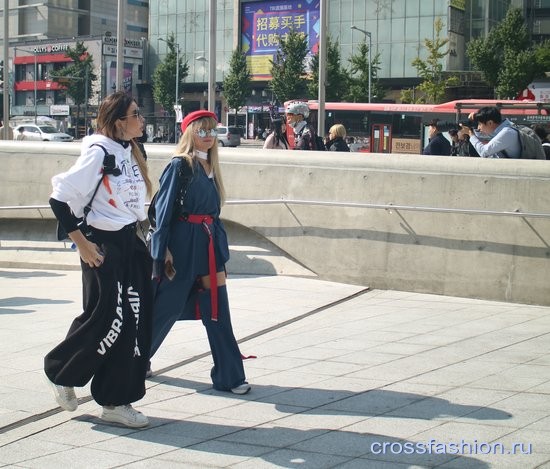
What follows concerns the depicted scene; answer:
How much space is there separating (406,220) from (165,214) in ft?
13.6

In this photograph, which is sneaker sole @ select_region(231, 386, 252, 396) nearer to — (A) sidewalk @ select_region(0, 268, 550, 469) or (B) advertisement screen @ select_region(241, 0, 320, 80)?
(A) sidewalk @ select_region(0, 268, 550, 469)

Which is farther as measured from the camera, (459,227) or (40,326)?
(459,227)

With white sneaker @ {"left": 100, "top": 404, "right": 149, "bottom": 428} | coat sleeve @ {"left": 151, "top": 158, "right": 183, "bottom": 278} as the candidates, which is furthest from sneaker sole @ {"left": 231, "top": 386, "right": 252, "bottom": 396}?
coat sleeve @ {"left": 151, "top": 158, "right": 183, "bottom": 278}

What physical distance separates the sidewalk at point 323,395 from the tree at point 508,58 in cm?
4507

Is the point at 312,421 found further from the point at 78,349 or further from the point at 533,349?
the point at 533,349

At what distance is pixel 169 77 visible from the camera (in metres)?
69.9

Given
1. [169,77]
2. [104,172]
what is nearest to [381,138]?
[104,172]

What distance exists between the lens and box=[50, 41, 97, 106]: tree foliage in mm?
69875

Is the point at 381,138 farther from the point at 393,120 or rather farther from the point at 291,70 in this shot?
the point at 291,70

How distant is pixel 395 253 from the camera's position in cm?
920

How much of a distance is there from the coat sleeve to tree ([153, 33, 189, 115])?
64.5 metres

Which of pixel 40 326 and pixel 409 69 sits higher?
pixel 409 69

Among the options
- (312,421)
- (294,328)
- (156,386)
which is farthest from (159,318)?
(294,328)

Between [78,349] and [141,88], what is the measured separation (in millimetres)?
75899
